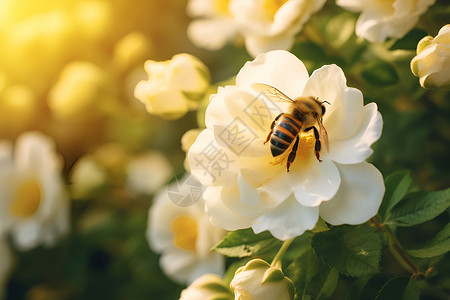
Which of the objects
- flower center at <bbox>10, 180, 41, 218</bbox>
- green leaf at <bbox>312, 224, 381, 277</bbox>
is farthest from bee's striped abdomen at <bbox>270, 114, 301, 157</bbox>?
flower center at <bbox>10, 180, 41, 218</bbox>

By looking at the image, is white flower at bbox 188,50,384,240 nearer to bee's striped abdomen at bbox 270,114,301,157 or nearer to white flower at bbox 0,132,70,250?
bee's striped abdomen at bbox 270,114,301,157

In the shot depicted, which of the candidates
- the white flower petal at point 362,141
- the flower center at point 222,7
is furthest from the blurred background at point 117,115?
the white flower petal at point 362,141

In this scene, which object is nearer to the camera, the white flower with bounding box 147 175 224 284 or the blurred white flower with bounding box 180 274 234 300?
the blurred white flower with bounding box 180 274 234 300

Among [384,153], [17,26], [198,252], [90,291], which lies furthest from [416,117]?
[17,26]

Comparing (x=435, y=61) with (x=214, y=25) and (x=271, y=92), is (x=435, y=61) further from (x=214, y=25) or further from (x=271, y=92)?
(x=214, y=25)

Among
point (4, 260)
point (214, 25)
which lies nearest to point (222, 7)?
point (214, 25)
